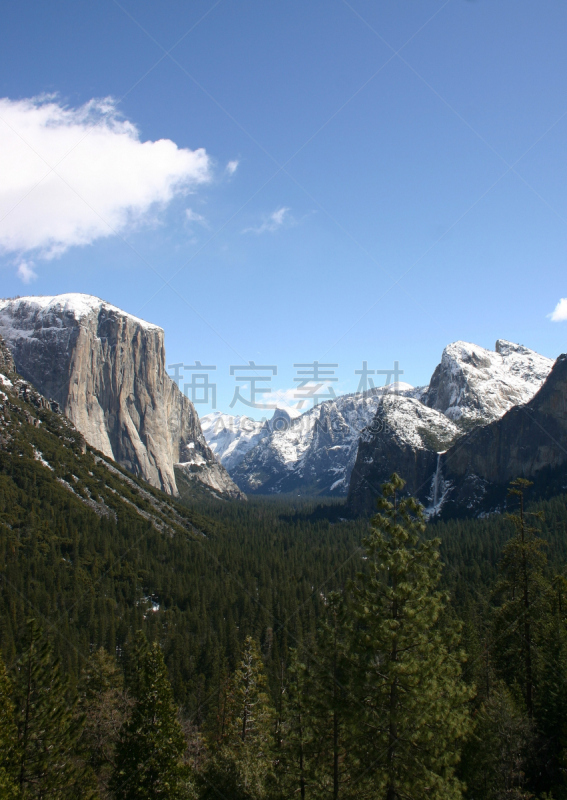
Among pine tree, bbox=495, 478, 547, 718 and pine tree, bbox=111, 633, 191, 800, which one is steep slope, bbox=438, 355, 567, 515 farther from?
pine tree, bbox=111, 633, 191, 800

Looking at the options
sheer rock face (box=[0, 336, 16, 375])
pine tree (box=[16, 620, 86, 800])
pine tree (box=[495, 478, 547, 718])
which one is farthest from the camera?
sheer rock face (box=[0, 336, 16, 375])

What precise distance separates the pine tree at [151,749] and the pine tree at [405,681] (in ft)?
35.8

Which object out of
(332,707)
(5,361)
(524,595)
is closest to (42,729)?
(332,707)

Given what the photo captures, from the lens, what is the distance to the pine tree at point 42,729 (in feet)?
77.4

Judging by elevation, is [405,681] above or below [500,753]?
above

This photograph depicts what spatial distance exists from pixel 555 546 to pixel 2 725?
10408 cm

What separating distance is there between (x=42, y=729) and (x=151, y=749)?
18.4ft

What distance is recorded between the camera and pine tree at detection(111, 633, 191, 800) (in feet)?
77.7

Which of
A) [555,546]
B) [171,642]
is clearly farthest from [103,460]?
[555,546]

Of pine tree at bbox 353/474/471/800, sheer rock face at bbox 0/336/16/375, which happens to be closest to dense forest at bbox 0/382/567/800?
pine tree at bbox 353/474/471/800

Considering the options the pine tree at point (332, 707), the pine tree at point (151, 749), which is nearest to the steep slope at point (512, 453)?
the pine tree at point (332, 707)

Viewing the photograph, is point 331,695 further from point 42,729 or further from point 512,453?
point 512,453

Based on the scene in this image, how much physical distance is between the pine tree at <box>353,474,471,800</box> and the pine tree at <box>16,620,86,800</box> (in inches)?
619

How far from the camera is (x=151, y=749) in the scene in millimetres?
24188
